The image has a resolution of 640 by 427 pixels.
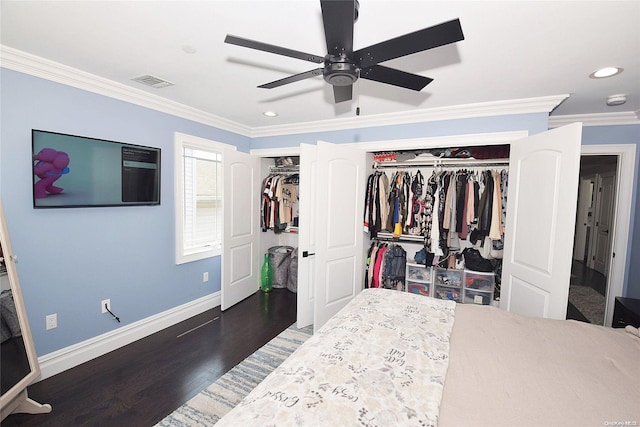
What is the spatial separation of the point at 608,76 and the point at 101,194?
4.02 meters

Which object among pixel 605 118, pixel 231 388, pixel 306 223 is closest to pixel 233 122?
pixel 306 223

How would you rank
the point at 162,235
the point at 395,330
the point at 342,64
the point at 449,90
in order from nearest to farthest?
the point at 342,64, the point at 395,330, the point at 449,90, the point at 162,235

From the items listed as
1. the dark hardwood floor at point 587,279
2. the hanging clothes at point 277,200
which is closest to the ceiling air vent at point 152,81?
the hanging clothes at point 277,200

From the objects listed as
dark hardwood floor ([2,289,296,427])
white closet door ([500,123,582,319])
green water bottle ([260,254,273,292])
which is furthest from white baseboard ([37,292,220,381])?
white closet door ([500,123,582,319])

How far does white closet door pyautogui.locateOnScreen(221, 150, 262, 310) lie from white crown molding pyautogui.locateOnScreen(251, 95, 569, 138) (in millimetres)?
705

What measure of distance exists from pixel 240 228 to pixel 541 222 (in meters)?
3.14

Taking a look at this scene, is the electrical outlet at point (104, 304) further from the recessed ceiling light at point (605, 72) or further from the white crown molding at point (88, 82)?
the recessed ceiling light at point (605, 72)

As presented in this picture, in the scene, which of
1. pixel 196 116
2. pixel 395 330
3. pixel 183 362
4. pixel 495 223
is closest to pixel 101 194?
pixel 196 116

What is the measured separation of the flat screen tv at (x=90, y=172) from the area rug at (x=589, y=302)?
5263mm

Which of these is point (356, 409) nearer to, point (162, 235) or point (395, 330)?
point (395, 330)

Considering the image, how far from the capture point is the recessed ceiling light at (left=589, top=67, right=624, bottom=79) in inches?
74.2

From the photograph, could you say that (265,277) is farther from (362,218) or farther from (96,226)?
(96,226)

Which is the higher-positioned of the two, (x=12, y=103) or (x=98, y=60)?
(x=98, y=60)

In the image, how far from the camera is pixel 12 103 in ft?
Result: 6.18
